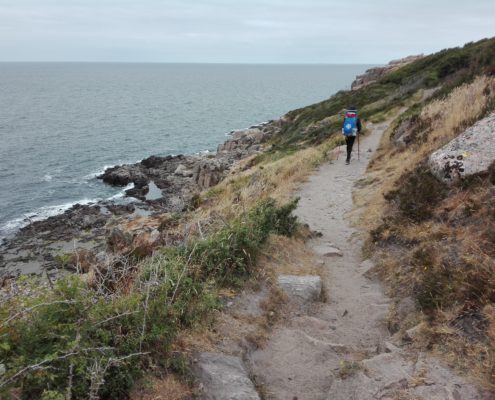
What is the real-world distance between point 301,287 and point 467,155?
16.4 ft

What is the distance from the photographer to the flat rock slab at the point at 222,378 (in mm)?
4677

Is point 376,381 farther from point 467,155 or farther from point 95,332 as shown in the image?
point 467,155

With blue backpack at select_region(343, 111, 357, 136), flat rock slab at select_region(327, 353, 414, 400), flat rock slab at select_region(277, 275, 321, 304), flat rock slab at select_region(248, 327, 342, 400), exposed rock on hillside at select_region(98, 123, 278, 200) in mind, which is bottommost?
exposed rock on hillside at select_region(98, 123, 278, 200)

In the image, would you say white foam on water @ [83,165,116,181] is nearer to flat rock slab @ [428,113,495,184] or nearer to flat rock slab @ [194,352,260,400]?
flat rock slab @ [428,113,495,184]

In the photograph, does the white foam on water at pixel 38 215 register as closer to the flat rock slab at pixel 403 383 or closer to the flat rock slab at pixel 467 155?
the flat rock slab at pixel 467 155

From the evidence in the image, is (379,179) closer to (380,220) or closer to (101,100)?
(380,220)

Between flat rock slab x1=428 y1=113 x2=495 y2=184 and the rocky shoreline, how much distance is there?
22.8ft

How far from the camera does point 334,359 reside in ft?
19.2

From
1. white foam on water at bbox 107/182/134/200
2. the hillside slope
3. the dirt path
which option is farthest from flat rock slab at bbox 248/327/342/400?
white foam on water at bbox 107/182/134/200

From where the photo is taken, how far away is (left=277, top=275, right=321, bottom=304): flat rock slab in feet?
24.3

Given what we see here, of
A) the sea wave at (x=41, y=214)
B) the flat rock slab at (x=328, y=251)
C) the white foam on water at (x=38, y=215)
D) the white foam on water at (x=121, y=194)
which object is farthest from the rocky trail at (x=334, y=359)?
the white foam on water at (x=121, y=194)

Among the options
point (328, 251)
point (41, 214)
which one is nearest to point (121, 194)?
point (41, 214)

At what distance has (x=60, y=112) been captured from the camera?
284 feet

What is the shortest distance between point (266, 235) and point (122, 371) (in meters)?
4.89
